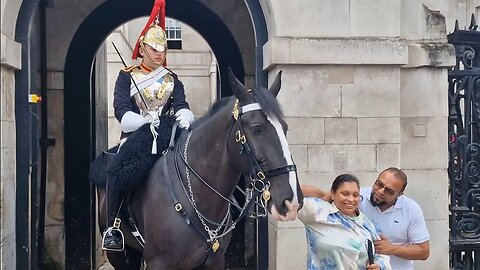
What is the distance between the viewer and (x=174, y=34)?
71.4ft

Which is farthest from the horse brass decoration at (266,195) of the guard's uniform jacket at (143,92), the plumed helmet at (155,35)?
the plumed helmet at (155,35)

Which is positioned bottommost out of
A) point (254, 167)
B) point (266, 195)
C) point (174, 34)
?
point (266, 195)

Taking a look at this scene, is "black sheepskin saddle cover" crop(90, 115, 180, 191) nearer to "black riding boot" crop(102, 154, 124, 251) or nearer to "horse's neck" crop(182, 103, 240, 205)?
"black riding boot" crop(102, 154, 124, 251)

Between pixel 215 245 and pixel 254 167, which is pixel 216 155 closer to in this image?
pixel 254 167

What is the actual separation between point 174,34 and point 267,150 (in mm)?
18708

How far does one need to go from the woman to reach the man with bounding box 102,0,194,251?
144 centimetres

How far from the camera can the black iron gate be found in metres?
6.29

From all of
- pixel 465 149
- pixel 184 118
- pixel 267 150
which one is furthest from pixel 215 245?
pixel 465 149

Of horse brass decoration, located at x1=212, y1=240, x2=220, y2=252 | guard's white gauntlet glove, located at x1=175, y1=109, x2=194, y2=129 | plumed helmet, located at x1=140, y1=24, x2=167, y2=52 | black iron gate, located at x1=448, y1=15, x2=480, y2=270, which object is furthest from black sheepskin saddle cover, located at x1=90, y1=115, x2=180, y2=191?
black iron gate, located at x1=448, y1=15, x2=480, y2=270

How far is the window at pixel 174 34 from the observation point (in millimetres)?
21297

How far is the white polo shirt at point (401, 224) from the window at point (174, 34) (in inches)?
697

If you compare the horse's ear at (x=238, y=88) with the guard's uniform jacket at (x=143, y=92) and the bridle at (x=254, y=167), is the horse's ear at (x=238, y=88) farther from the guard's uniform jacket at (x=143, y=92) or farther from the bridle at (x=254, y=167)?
the guard's uniform jacket at (x=143, y=92)

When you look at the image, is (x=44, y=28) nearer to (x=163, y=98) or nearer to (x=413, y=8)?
(x=163, y=98)

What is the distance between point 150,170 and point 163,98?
74 cm
